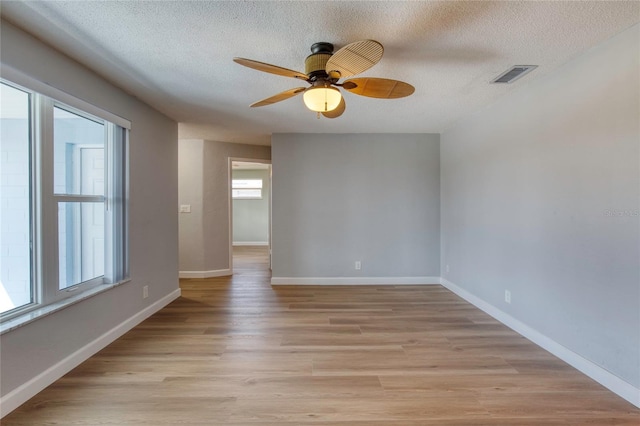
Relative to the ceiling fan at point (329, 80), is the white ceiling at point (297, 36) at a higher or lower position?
higher

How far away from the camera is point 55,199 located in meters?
2.07

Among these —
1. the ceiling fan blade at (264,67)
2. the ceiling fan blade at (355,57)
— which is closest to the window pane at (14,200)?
the ceiling fan blade at (264,67)

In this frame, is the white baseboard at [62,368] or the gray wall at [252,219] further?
the gray wall at [252,219]

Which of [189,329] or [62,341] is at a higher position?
[62,341]

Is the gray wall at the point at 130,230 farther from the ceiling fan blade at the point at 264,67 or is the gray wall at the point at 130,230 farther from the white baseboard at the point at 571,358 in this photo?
the white baseboard at the point at 571,358

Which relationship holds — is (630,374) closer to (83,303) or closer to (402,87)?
(402,87)

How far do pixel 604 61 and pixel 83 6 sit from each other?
3.20 meters

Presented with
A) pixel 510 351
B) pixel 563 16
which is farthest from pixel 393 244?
pixel 563 16

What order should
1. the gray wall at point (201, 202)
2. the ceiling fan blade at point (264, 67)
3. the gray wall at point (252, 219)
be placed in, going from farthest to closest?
the gray wall at point (252, 219), the gray wall at point (201, 202), the ceiling fan blade at point (264, 67)

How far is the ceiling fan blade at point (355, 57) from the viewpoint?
4.99 ft

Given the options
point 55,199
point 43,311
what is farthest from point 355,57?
point 43,311

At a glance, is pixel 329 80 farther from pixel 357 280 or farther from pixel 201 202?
pixel 201 202

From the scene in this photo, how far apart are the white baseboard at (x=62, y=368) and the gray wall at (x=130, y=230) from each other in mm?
32

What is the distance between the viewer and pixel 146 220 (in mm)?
3180
